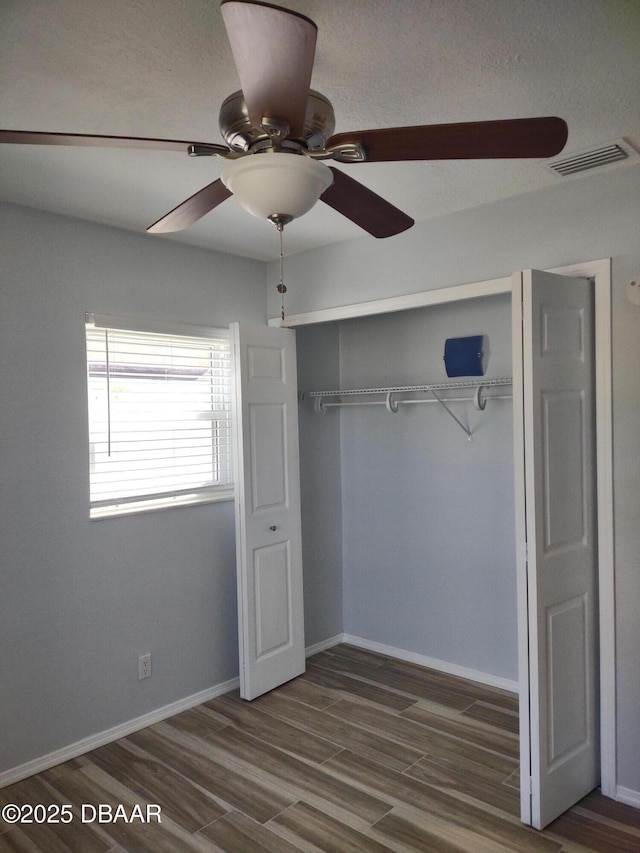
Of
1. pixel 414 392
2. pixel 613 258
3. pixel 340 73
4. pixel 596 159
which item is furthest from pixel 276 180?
pixel 414 392

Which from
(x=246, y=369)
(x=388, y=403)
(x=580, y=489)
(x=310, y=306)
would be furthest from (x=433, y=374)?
(x=580, y=489)

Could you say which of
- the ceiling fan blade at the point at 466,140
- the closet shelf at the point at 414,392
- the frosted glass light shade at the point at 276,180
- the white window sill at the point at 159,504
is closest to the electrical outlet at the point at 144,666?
the white window sill at the point at 159,504

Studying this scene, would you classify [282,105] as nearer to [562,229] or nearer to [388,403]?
[562,229]

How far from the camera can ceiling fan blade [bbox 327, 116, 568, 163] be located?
1.45 m

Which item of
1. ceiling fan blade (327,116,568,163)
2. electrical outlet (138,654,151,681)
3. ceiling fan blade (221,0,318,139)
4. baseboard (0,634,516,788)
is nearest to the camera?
ceiling fan blade (221,0,318,139)

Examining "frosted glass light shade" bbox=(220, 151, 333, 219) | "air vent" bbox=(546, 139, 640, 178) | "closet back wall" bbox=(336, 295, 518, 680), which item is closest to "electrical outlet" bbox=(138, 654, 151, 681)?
"closet back wall" bbox=(336, 295, 518, 680)

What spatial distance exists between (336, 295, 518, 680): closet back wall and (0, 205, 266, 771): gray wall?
1.12 metres

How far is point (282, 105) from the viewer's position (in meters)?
1.41

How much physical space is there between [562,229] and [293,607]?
8.13 ft

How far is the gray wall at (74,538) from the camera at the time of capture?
9.48 ft

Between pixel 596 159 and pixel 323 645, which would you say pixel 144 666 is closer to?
pixel 323 645

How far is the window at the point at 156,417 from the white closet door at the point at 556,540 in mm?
1865

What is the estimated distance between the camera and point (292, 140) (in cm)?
158

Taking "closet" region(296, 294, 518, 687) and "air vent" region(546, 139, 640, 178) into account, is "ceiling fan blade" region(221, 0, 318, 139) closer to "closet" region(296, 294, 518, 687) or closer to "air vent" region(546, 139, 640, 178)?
"air vent" region(546, 139, 640, 178)
